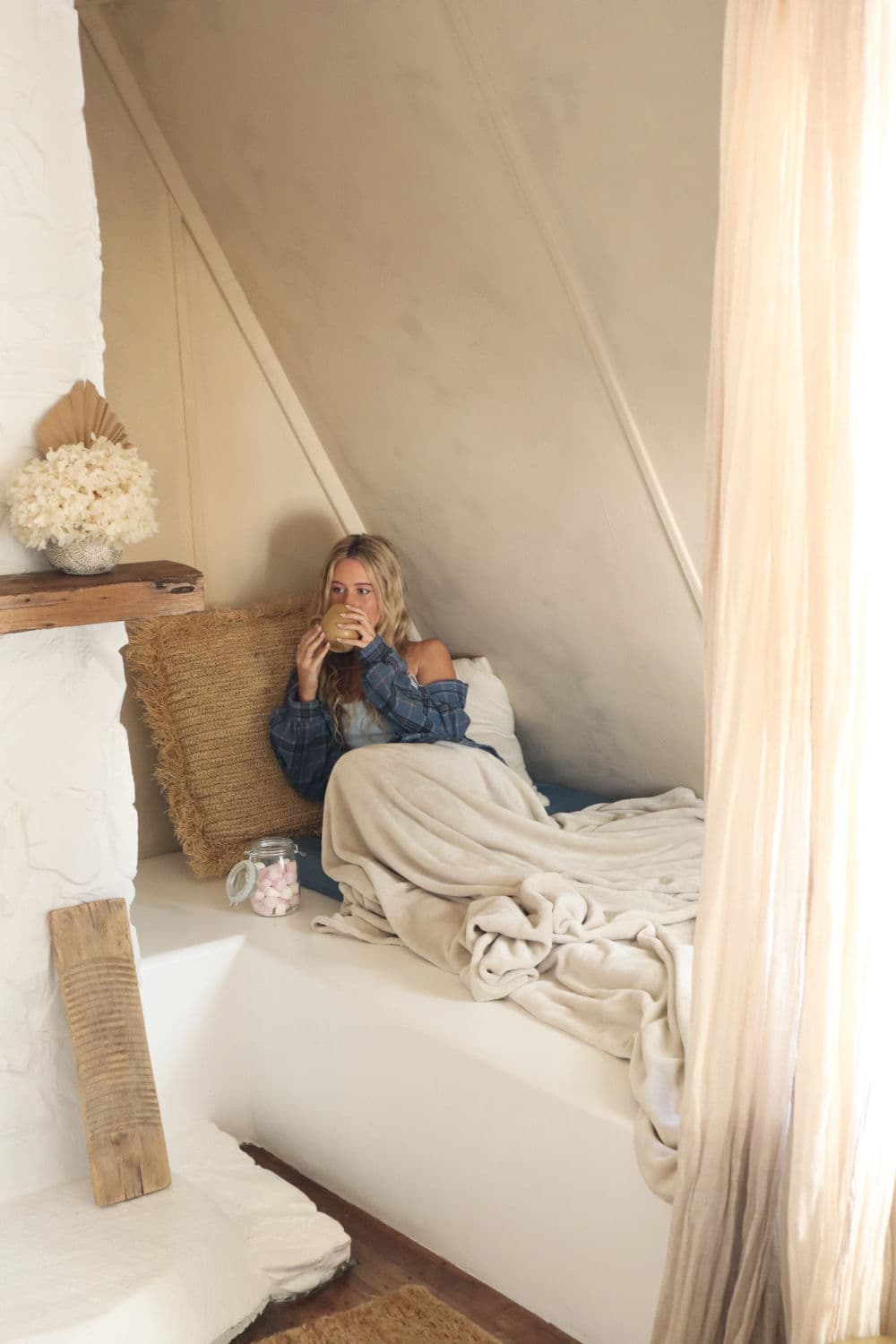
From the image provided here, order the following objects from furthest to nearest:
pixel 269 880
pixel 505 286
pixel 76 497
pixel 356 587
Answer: pixel 356 587 < pixel 269 880 < pixel 505 286 < pixel 76 497

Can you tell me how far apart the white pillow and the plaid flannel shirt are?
0.61ft

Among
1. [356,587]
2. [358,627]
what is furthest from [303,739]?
[356,587]

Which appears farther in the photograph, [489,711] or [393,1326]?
[489,711]

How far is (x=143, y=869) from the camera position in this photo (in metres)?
3.32

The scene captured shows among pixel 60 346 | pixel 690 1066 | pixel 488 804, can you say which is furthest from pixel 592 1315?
pixel 60 346

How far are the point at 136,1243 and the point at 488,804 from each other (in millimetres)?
1202

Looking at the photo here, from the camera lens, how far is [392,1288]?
2.35m

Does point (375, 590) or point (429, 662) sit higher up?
point (375, 590)

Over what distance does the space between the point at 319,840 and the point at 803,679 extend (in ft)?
6.73

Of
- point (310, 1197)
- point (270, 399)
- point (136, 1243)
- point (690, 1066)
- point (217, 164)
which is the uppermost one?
point (217, 164)

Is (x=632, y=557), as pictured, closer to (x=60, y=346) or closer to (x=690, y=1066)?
(x=60, y=346)

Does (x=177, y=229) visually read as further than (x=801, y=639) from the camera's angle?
Yes

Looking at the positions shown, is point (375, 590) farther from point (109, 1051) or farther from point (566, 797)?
point (109, 1051)

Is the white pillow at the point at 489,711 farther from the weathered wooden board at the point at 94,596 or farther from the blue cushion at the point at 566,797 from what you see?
the weathered wooden board at the point at 94,596
